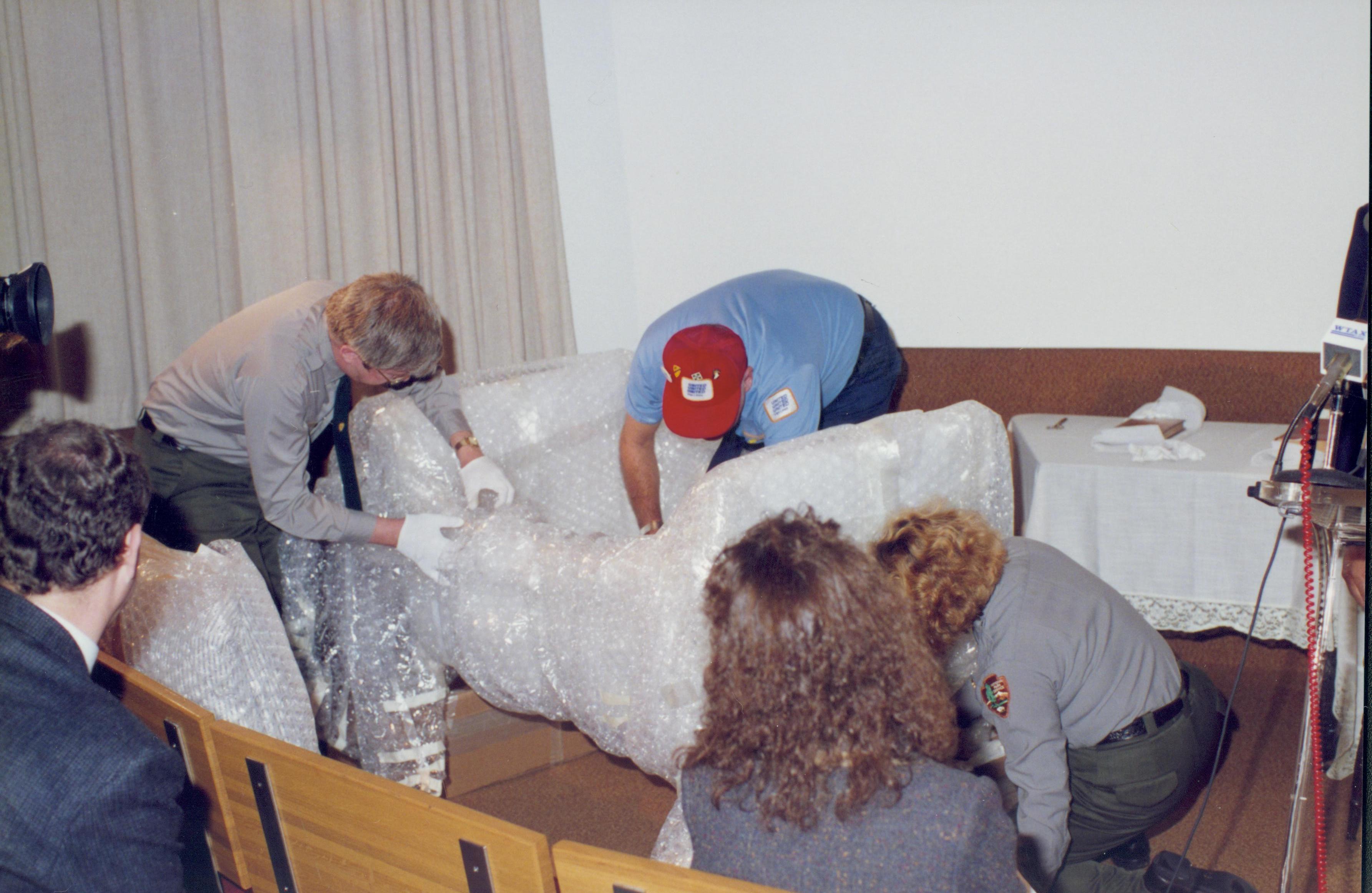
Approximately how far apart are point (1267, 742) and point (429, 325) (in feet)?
6.27

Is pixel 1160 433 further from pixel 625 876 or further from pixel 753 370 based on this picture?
pixel 625 876

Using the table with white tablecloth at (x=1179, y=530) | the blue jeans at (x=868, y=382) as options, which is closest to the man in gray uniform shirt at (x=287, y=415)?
the blue jeans at (x=868, y=382)

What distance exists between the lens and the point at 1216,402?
2568 millimetres

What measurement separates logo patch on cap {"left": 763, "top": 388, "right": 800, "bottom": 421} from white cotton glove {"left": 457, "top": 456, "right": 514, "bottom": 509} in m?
0.51

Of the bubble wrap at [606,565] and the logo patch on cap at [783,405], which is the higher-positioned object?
the logo patch on cap at [783,405]

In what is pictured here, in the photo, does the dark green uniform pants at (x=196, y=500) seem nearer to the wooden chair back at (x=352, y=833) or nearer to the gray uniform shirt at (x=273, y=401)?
the gray uniform shirt at (x=273, y=401)

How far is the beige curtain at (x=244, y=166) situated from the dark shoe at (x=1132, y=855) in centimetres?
194


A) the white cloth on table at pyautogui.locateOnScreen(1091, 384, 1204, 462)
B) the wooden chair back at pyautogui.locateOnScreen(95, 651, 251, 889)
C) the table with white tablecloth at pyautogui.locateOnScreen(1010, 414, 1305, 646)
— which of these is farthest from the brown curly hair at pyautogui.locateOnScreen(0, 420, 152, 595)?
the white cloth on table at pyautogui.locateOnScreen(1091, 384, 1204, 462)

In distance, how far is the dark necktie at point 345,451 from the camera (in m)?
2.02

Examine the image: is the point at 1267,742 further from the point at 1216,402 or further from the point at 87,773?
the point at 87,773

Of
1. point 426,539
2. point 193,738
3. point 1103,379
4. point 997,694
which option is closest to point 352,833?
Result: point 193,738

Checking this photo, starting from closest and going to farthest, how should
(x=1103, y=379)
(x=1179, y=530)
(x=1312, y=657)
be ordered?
(x=1312, y=657), (x=1179, y=530), (x=1103, y=379)

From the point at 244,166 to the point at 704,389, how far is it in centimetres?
126

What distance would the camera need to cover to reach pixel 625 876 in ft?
2.95
